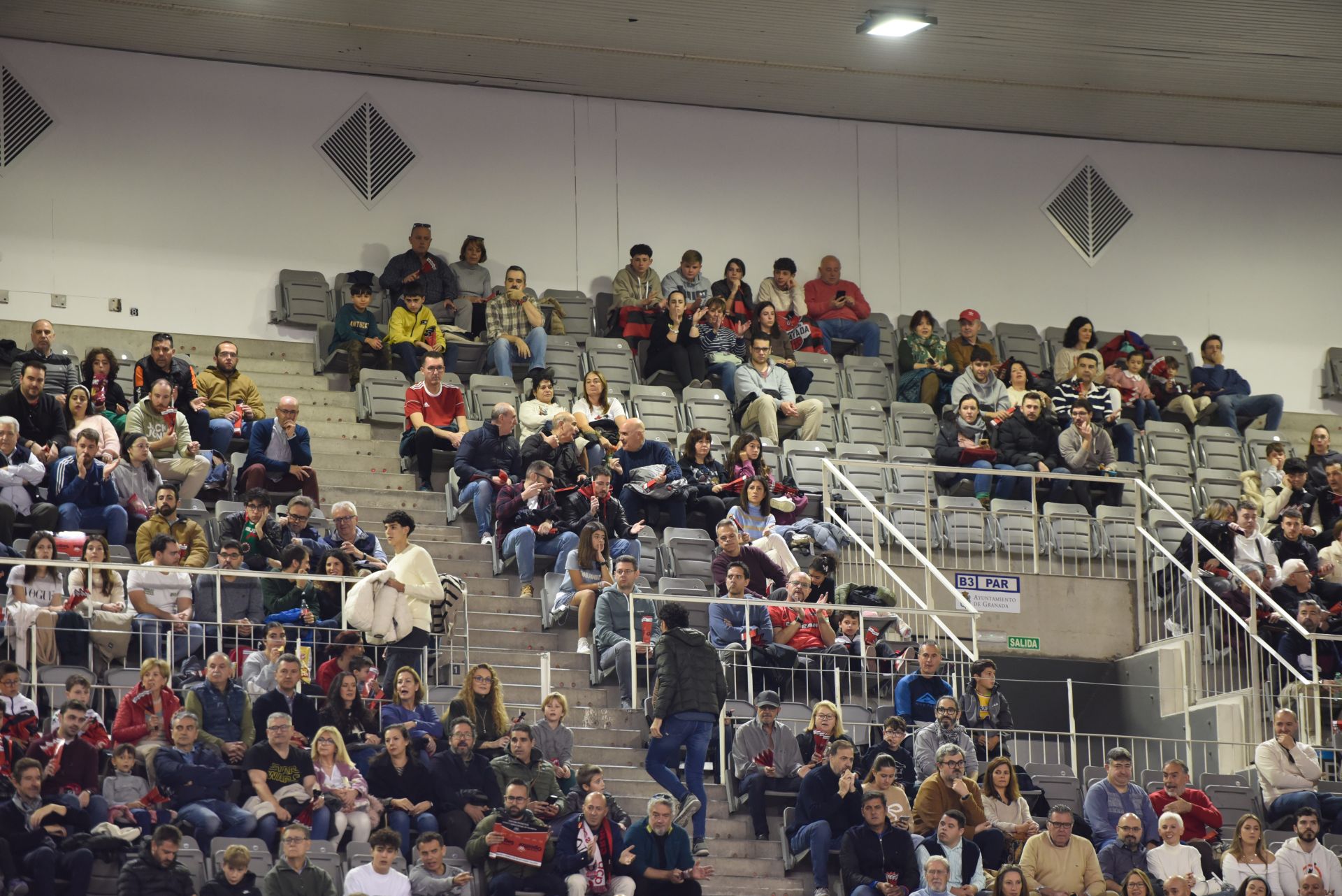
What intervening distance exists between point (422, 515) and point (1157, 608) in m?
5.70

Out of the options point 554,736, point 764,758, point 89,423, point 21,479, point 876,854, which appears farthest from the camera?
point 89,423

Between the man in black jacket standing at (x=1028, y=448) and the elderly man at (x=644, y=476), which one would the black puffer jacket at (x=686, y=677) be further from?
the man in black jacket standing at (x=1028, y=448)

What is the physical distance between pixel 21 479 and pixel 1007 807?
6588mm

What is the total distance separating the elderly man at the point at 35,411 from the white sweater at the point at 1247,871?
26.3ft

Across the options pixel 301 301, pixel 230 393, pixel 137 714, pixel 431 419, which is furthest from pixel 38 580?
pixel 301 301

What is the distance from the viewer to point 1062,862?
12.0m

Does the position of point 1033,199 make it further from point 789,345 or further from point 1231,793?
point 1231,793

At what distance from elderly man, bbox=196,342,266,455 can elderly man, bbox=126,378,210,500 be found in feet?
2.81

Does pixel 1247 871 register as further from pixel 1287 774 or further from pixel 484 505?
pixel 484 505

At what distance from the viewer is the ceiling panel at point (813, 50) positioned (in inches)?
685

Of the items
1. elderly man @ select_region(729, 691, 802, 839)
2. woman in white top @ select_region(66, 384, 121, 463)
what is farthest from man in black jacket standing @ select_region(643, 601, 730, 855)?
woman in white top @ select_region(66, 384, 121, 463)

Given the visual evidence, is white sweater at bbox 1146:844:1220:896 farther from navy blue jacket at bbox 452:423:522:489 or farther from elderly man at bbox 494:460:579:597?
navy blue jacket at bbox 452:423:522:489

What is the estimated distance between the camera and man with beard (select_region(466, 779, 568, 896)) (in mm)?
10945

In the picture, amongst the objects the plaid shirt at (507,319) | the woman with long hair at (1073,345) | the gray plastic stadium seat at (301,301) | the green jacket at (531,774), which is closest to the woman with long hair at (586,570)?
the green jacket at (531,774)
